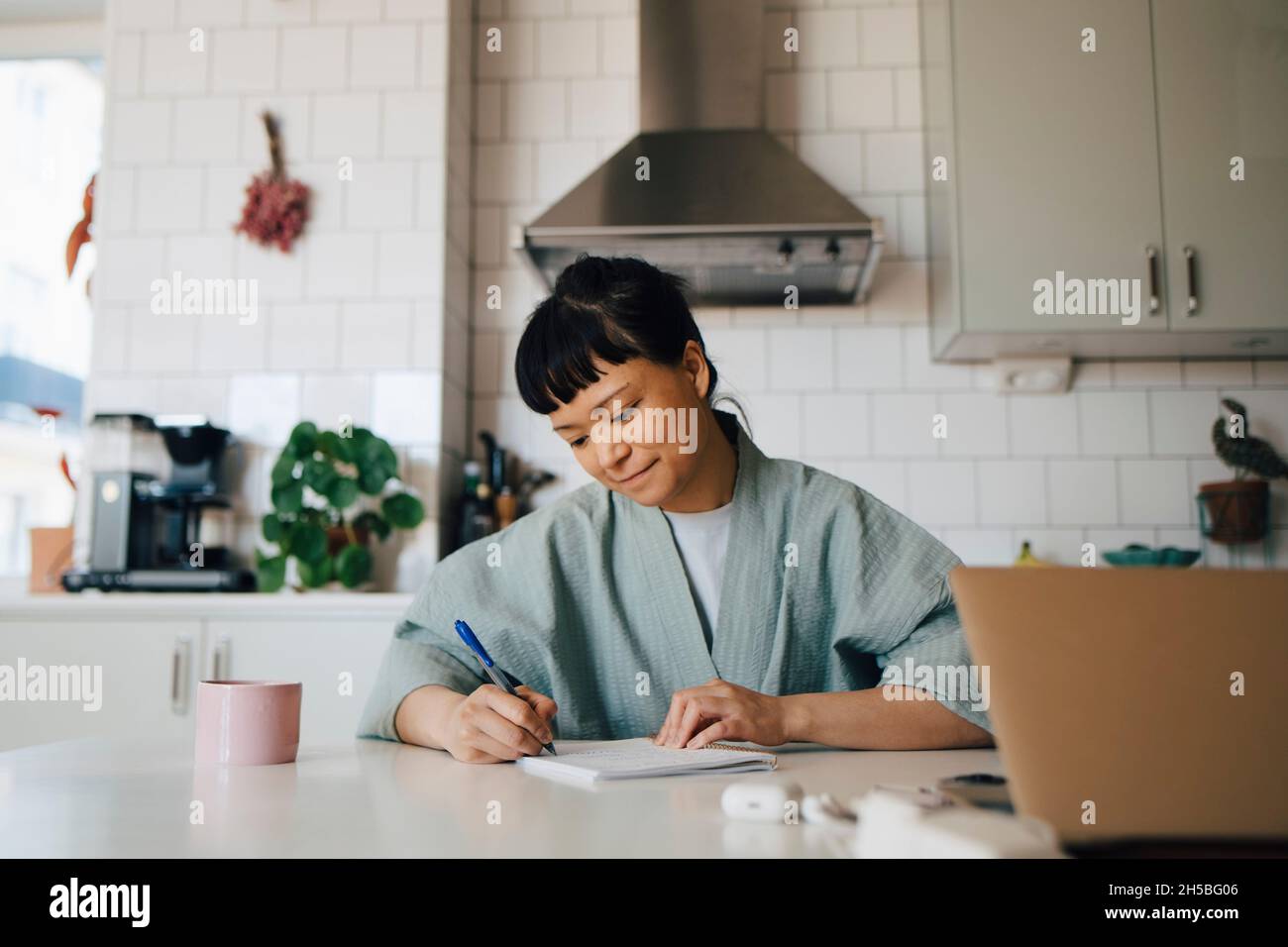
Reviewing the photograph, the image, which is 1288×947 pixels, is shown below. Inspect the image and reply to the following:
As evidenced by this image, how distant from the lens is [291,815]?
0.76 meters

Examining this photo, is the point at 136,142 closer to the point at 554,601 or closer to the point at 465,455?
the point at 465,455

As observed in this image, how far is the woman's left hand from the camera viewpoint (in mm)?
1110

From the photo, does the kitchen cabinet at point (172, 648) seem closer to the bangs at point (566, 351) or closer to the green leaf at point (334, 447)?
the green leaf at point (334, 447)

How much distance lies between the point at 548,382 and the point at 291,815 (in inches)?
30.8

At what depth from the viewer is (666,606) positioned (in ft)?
4.70

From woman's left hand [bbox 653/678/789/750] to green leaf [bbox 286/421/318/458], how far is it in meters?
1.74

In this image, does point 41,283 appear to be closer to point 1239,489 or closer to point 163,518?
point 163,518

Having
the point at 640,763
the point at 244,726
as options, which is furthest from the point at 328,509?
the point at 640,763

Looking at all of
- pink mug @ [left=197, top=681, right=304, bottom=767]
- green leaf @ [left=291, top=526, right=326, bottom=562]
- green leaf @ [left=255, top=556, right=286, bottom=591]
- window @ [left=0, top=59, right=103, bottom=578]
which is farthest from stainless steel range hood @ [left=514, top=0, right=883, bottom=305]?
pink mug @ [left=197, top=681, right=304, bottom=767]

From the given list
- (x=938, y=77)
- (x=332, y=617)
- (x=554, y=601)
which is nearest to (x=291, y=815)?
(x=554, y=601)

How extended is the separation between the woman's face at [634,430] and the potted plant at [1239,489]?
1.98 metres

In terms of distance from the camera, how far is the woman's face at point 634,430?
142cm

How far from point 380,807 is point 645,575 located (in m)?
0.71

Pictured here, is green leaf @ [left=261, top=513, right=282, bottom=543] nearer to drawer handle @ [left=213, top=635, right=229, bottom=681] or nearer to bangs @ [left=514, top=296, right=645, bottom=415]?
drawer handle @ [left=213, top=635, right=229, bottom=681]
